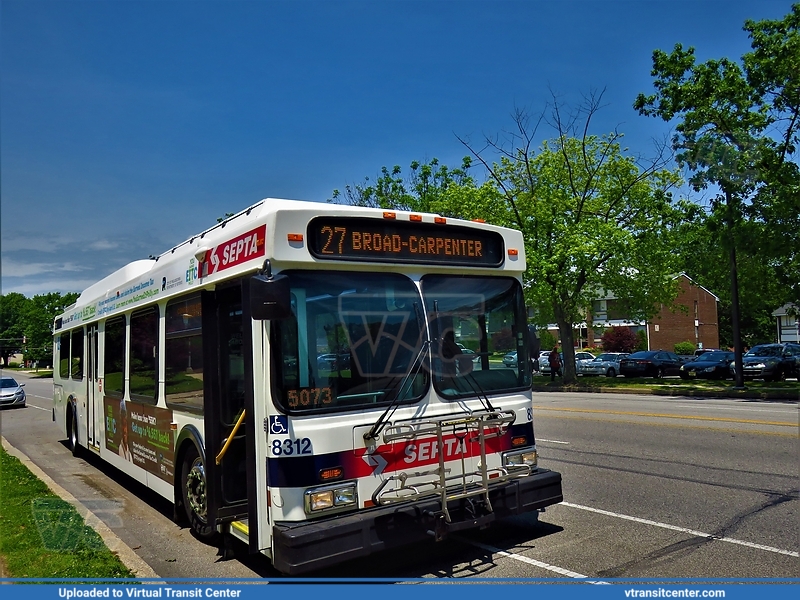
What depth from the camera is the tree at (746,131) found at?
22.3 m

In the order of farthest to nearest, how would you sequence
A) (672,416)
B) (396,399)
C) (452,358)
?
(672,416) < (452,358) < (396,399)

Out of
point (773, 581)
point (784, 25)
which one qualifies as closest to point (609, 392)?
point (784, 25)

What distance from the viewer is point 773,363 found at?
99.6 ft

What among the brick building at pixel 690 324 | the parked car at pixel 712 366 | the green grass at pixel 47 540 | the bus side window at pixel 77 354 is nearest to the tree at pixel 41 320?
the brick building at pixel 690 324

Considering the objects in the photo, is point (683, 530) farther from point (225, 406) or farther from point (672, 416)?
point (672, 416)

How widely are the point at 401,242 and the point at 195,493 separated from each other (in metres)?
3.16

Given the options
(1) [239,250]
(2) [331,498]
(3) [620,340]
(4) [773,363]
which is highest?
(1) [239,250]

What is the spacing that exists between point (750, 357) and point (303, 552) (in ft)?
103

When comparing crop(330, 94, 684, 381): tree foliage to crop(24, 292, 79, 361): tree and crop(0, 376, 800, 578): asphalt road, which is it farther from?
crop(24, 292, 79, 361): tree

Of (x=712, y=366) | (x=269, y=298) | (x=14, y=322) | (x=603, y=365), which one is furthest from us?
(x=14, y=322)

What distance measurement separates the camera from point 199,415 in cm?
648

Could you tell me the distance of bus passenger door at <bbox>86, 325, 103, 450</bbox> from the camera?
10698mm

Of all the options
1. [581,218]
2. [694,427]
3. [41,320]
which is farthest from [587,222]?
[41,320]

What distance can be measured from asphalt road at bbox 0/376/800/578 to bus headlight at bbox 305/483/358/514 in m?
A: 0.84
